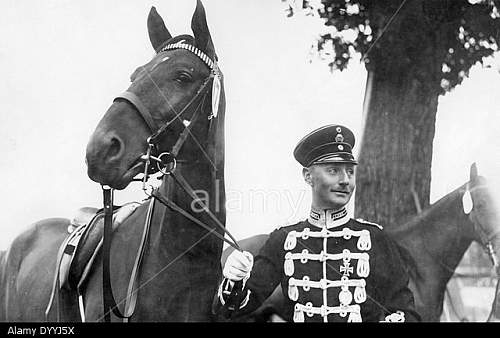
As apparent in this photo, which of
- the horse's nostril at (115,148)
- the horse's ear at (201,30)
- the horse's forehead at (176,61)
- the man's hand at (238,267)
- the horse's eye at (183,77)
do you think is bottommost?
the man's hand at (238,267)

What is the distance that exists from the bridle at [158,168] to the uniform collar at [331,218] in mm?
402

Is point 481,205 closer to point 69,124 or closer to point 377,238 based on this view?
point 377,238

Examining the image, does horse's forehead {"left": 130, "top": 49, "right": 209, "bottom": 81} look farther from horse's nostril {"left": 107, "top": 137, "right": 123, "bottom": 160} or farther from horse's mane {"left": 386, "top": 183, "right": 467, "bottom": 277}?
horse's mane {"left": 386, "top": 183, "right": 467, "bottom": 277}

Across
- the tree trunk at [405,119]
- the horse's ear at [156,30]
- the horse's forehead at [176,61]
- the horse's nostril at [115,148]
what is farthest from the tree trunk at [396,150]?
the horse's nostril at [115,148]

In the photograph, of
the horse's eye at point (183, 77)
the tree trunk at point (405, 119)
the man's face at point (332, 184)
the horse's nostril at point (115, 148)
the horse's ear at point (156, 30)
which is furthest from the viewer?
the tree trunk at point (405, 119)

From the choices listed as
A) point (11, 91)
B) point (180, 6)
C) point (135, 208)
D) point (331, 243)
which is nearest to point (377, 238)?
point (331, 243)

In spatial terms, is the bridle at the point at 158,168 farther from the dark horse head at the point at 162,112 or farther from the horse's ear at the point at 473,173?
the horse's ear at the point at 473,173

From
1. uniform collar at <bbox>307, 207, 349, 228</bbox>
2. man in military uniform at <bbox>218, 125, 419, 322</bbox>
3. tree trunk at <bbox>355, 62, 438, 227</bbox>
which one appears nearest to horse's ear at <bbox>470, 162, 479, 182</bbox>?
tree trunk at <bbox>355, 62, 438, 227</bbox>

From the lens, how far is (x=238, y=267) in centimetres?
277

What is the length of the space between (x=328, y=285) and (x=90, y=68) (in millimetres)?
1643

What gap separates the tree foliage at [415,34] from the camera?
10.3 feet

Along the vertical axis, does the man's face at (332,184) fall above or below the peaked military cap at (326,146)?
below

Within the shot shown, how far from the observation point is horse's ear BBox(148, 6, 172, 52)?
3.03 m

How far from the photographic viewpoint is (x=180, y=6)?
3271mm
